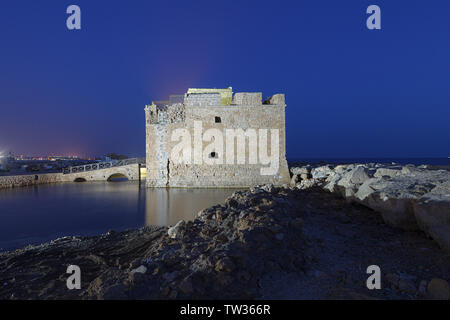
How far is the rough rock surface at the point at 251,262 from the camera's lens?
2.39 metres

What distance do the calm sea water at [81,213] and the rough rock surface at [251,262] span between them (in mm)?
1498

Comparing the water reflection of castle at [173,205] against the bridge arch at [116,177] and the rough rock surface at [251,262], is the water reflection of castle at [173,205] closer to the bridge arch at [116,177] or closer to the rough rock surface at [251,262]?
the rough rock surface at [251,262]

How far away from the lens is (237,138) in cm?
1357

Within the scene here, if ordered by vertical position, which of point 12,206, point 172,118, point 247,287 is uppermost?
point 172,118

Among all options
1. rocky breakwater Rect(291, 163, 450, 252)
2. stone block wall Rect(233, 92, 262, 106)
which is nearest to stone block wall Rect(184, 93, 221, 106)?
stone block wall Rect(233, 92, 262, 106)

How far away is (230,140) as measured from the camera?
44.4 feet

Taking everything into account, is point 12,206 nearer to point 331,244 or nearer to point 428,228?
point 331,244

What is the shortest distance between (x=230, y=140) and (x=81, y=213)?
27.1 feet

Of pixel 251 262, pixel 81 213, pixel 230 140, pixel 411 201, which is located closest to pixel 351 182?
pixel 411 201

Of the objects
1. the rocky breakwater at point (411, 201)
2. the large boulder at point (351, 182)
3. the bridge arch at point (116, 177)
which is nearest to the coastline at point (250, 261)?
the rocky breakwater at point (411, 201)

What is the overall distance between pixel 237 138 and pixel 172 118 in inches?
165

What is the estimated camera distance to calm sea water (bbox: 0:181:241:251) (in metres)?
6.19
